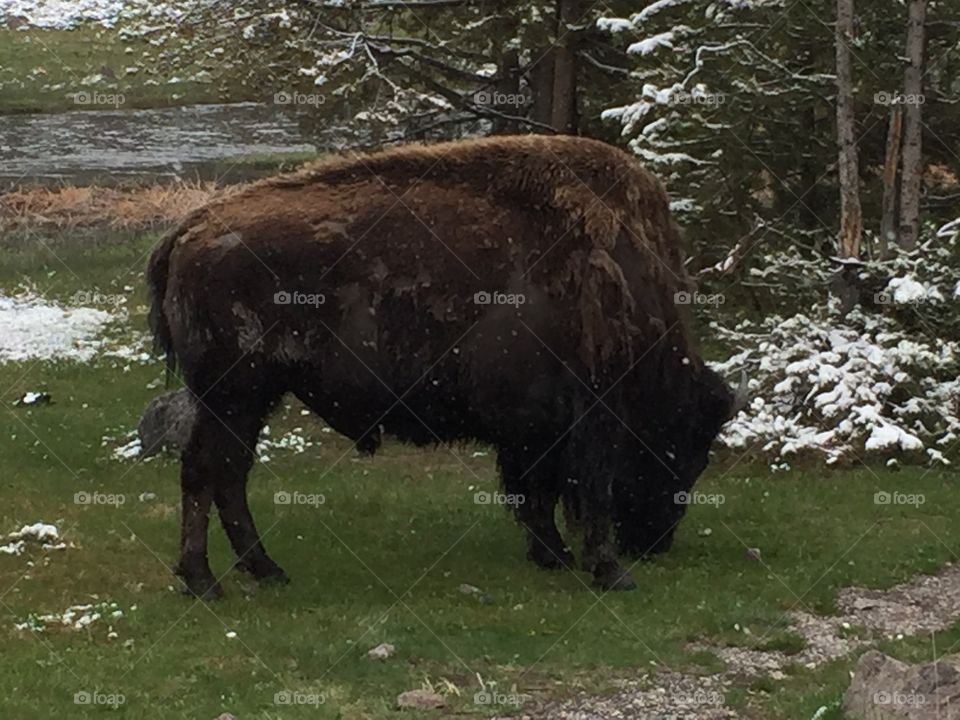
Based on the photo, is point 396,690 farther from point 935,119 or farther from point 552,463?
point 935,119

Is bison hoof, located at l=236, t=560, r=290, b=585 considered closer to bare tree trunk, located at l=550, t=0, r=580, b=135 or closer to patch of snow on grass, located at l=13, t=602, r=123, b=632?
patch of snow on grass, located at l=13, t=602, r=123, b=632

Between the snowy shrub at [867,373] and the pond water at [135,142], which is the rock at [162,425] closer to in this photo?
the snowy shrub at [867,373]

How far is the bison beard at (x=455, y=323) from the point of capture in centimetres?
904

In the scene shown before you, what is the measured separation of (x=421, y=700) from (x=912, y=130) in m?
9.25

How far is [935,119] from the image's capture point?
14750 mm

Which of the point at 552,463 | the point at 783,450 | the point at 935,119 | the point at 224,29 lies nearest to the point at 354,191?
the point at 552,463

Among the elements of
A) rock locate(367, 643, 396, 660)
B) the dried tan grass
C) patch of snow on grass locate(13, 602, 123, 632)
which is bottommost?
the dried tan grass

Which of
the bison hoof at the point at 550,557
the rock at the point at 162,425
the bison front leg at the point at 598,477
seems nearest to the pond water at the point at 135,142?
the rock at the point at 162,425

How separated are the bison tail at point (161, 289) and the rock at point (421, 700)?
330 cm

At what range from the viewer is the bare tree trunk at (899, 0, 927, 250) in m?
13.6

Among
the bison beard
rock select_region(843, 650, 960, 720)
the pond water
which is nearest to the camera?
rock select_region(843, 650, 960, 720)

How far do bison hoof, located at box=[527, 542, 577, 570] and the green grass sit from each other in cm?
2682

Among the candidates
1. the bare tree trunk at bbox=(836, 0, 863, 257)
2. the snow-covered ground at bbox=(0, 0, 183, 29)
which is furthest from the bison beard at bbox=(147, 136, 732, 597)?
the snow-covered ground at bbox=(0, 0, 183, 29)

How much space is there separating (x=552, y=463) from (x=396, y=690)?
2.95 meters
